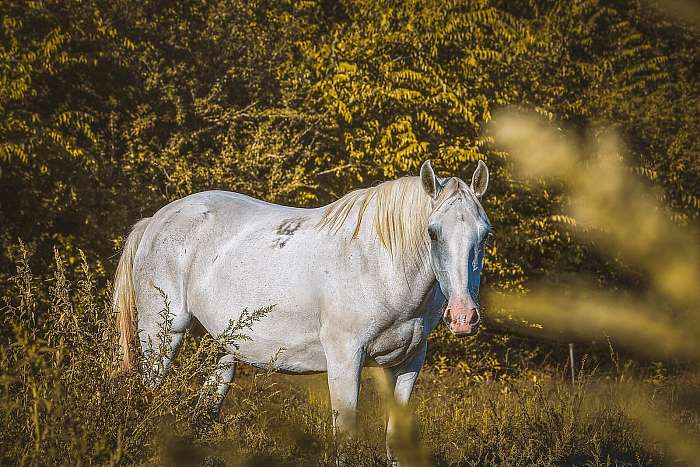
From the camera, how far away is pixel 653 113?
11039 millimetres

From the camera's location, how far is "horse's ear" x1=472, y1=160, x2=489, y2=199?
3641 mm

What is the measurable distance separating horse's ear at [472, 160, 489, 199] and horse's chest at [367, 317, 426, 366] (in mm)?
739

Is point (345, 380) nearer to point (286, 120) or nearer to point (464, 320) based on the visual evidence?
point (464, 320)

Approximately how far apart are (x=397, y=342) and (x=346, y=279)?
43 cm

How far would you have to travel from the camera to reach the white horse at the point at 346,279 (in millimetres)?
3443

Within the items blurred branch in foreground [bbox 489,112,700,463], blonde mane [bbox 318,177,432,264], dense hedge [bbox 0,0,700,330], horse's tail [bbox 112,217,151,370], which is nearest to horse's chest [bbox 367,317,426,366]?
blonde mane [bbox 318,177,432,264]

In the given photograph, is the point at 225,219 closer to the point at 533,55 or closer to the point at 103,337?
the point at 103,337

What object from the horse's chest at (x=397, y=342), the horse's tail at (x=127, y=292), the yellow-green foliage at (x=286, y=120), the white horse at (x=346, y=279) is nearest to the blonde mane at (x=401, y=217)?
the white horse at (x=346, y=279)

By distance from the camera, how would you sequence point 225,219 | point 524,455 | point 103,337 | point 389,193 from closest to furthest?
1. point 103,337
2. point 524,455
3. point 389,193
4. point 225,219

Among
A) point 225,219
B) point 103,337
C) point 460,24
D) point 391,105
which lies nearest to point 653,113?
point 460,24

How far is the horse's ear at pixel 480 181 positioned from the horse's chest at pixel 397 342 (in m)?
0.74

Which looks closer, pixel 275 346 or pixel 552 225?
pixel 275 346

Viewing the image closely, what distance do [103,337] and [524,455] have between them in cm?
207

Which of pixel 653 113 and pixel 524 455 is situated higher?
pixel 653 113
